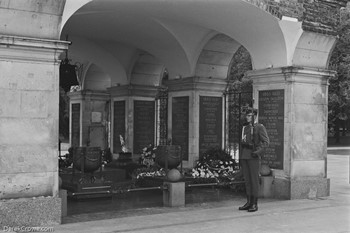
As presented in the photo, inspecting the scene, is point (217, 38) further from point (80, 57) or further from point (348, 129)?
point (348, 129)

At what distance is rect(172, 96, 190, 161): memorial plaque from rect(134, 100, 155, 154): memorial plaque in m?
2.10

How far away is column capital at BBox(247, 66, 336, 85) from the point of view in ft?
32.9

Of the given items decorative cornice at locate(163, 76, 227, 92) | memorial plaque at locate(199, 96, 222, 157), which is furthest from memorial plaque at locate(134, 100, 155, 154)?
memorial plaque at locate(199, 96, 222, 157)

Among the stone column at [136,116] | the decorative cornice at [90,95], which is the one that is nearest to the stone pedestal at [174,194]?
the stone column at [136,116]

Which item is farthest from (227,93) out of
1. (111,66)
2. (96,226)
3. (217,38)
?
(96,226)

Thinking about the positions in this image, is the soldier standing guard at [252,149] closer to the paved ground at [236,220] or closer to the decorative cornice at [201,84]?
the paved ground at [236,220]

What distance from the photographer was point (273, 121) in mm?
10320

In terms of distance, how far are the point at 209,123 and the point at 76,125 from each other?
6896 millimetres

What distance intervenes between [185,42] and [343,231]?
7067 mm

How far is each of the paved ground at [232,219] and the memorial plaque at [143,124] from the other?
620 cm

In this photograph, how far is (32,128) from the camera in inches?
282

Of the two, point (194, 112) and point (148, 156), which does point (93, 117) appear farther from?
point (194, 112)

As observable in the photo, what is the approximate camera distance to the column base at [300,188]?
9.93 meters
